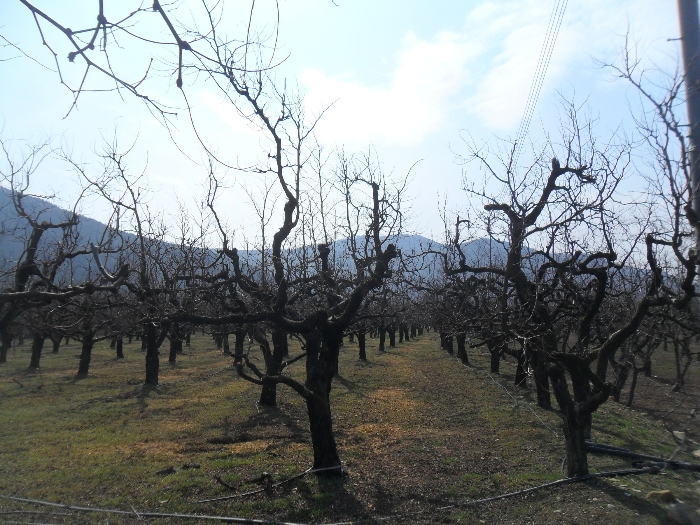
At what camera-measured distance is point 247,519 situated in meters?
6.56

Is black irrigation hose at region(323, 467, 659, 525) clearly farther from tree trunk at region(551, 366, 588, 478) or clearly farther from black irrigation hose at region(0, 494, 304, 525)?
black irrigation hose at region(0, 494, 304, 525)

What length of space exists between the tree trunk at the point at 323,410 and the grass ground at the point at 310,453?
30cm

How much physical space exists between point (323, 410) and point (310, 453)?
86.3 inches

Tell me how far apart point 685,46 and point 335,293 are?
6.76 m

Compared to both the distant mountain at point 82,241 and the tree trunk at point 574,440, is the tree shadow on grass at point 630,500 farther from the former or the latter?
the distant mountain at point 82,241

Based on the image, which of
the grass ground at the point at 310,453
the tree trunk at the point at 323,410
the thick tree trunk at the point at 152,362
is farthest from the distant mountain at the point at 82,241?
the thick tree trunk at the point at 152,362

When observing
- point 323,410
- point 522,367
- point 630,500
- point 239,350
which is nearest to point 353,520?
point 323,410

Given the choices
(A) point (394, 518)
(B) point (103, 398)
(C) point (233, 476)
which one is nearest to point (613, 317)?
(A) point (394, 518)

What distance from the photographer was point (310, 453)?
9945 millimetres

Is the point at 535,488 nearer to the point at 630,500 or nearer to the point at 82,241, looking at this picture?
the point at 630,500

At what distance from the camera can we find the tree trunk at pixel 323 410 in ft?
26.8

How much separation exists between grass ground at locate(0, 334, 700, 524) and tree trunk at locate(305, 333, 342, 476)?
299 millimetres

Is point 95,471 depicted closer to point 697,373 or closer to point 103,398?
point 103,398

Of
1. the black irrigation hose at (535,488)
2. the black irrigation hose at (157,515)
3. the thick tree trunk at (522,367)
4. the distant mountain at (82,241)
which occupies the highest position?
the distant mountain at (82,241)
